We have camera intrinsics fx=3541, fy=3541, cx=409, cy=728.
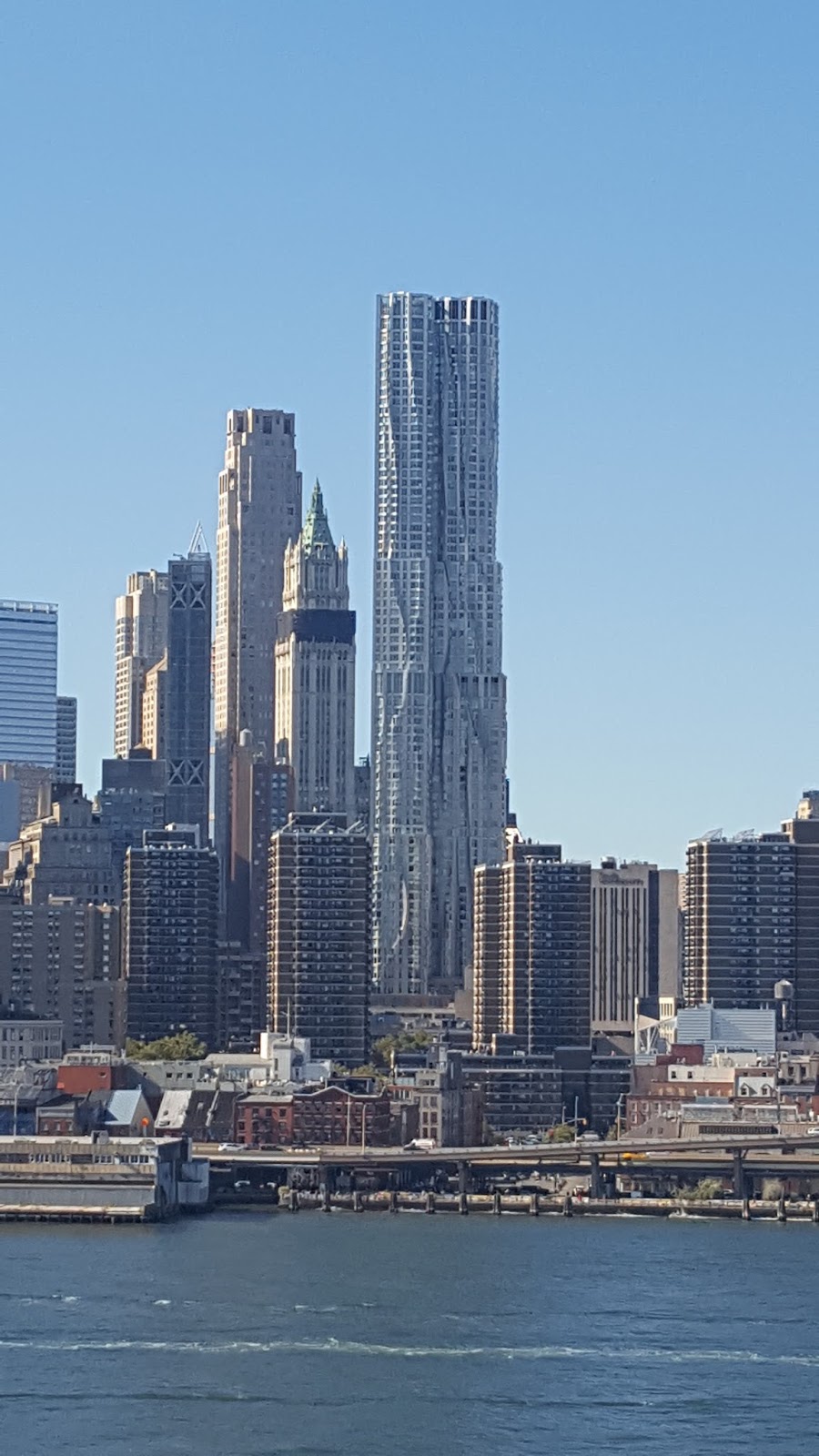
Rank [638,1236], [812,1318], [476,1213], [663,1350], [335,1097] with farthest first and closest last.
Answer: [335,1097] → [476,1213] → [638,1236] → [812,1318] → [663,1350]

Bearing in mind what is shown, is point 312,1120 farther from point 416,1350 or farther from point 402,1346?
point 416,1350

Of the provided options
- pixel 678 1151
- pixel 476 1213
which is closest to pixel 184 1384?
pixel 476 1213

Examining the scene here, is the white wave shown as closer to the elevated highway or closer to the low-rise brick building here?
the elevated highway

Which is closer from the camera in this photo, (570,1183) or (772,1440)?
(772,1440)

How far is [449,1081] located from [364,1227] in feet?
138

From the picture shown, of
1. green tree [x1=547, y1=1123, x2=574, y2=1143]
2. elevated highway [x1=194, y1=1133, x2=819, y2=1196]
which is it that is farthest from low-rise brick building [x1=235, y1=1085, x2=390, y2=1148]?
green tree [x1=547, y1=1123, x2=574, y2=1143]

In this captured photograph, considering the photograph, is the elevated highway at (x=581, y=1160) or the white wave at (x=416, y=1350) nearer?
the white wave at (x=416, y=1350)

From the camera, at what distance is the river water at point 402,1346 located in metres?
84.1

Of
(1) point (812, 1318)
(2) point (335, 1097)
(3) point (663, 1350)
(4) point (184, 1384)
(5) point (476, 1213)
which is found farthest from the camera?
(2) point (335, 1097)

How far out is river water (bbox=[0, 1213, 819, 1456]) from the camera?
276 ft

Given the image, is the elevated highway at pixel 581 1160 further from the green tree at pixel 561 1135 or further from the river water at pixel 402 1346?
the river water at pixel 402 1346

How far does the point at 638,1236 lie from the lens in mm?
141250

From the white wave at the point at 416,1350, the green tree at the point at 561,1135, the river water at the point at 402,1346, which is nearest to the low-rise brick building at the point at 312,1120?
the green tree at the point at 561,1135

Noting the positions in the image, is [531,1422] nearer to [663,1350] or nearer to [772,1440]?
[772,1440]
